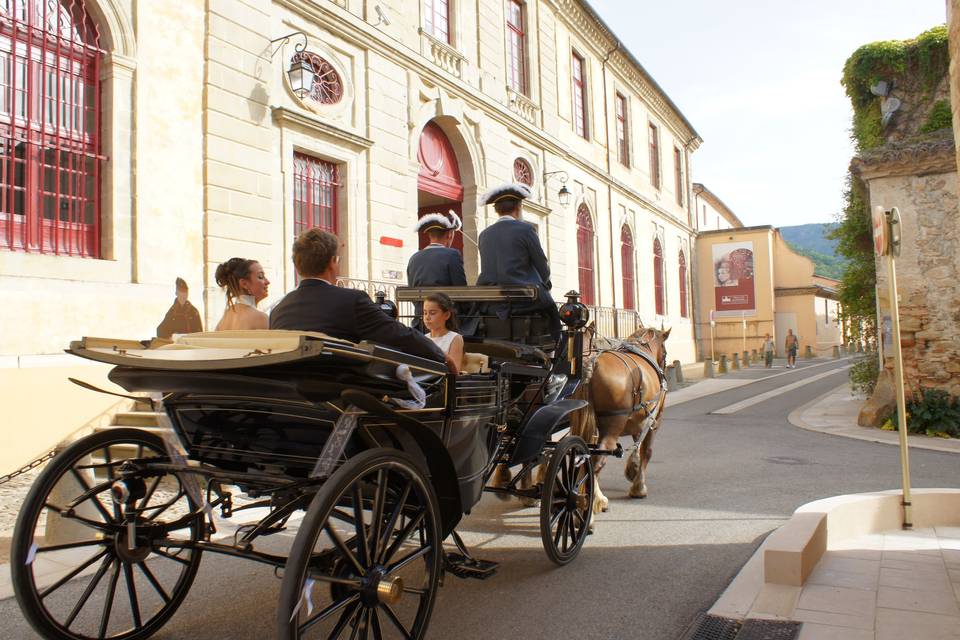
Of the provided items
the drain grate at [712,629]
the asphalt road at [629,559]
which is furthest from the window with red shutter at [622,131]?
the drain grate at [712,629]

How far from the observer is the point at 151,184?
908 centimetres

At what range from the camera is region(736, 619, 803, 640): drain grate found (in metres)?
3.18

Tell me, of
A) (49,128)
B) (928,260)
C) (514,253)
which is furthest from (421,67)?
(514,253)

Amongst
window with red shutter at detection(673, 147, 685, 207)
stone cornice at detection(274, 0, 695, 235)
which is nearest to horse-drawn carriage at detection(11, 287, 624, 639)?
stone cornice at detection(274, 0, 695, 235)

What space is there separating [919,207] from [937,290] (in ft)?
4.13

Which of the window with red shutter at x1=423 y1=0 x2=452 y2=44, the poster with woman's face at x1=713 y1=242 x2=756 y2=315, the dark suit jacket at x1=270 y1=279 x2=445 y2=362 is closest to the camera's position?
the dark suit jacket at x1=270 y1=279 x2=445 y2=362

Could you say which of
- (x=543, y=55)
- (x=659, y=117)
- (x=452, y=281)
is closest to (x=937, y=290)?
(x=452, y=281)

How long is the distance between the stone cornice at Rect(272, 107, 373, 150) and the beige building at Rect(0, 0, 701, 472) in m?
0.03

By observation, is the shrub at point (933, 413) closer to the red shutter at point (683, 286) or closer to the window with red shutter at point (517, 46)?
the window with red shutter at point (517, 46)

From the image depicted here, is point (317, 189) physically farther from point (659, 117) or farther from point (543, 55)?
point (659, 117)

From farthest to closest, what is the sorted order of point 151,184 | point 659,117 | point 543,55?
1. point 659,117
2. point 543,55
3. point 151,184

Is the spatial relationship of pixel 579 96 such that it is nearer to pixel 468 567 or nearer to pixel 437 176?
pixel 437 176

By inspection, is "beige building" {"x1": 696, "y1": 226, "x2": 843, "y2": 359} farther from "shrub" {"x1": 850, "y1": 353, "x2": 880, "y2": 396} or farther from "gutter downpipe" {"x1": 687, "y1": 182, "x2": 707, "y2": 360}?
"shrub" {"x1": 850, "y1": 353, "x2": 880, "y2": 396}

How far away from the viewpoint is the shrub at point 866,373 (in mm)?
13578
